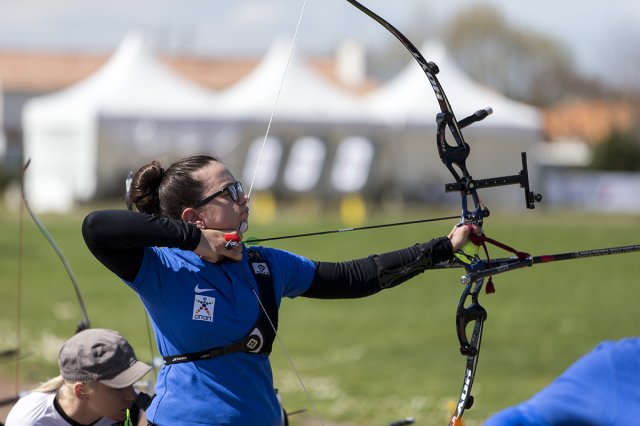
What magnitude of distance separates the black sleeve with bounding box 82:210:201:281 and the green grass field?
1.94 metres

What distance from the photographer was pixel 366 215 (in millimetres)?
31594

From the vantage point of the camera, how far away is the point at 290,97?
33.2 metres

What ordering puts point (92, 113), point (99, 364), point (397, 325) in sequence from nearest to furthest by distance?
point (99, 364), point (397, 325), point (92, 113)

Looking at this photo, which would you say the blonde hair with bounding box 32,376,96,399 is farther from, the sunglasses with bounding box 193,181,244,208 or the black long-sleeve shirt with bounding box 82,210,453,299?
the sunglasses with bounding box 193,181,244,208

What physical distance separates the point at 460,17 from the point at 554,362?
187ft

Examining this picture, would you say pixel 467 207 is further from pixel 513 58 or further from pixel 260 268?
pixel 513 58

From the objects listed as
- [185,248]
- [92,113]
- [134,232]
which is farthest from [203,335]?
[92,113]

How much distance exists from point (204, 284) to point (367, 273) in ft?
1.82

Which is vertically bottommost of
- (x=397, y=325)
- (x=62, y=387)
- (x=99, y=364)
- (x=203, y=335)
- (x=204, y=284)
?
(x=397, y=325)

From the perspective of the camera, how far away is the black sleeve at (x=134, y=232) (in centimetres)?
327

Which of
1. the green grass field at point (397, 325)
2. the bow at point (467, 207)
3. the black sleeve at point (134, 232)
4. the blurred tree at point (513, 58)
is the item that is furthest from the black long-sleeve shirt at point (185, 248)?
the blurred tree at point (513, 58)

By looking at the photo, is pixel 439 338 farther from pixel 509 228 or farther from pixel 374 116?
pixel 374 116

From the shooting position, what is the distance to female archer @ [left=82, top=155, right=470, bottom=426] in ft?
10.9

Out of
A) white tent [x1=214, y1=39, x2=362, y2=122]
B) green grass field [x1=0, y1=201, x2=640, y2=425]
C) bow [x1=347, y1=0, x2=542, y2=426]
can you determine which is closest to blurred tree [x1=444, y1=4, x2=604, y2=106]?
white tent [x1=214, y1=39, x2=362, y2=122]
